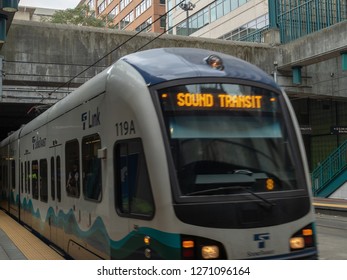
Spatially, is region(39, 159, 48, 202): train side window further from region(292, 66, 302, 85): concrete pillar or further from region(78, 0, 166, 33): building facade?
region(78, 0, 166, 33): building facade

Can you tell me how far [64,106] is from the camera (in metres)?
7.93

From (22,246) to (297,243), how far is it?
6.46m

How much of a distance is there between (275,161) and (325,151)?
22739mm

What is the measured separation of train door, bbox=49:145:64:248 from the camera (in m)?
8.14

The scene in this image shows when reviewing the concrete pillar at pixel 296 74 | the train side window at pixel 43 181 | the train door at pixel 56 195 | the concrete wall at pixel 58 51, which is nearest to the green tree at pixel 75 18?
the concrete wall at pixel 58 51

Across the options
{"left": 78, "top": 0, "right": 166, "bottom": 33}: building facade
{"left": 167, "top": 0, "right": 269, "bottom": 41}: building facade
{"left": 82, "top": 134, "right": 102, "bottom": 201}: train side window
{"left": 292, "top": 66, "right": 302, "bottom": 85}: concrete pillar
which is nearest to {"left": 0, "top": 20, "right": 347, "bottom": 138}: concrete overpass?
{"left": 292, "top": 66, "right": 302, "bottom": 85}: concrete pillar

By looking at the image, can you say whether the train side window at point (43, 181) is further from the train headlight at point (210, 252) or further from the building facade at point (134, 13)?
the building facade at point (134, 13)

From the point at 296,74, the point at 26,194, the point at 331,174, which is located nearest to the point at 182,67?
the point at 26,194

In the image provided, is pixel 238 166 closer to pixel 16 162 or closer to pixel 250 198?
pixel 250 198

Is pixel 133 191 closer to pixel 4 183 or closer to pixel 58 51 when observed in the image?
pixel 4 183

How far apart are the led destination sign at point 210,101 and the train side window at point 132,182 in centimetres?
54

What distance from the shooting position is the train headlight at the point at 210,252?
4.55 meters

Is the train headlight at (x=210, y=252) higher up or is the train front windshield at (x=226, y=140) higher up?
the train front windshield at (x=226, y=140)

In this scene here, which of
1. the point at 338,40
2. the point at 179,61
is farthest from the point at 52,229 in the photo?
the point at 338,40
